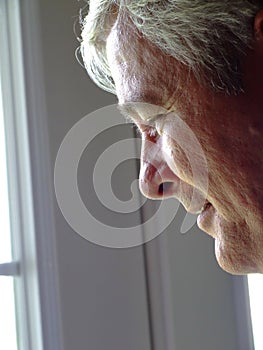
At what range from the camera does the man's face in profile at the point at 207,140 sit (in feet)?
1.90

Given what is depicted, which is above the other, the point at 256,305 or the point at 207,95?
the point at 207,95

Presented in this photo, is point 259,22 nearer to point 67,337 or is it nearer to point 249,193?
point 249,193

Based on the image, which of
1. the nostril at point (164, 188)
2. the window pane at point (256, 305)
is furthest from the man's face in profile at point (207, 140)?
the window pane at point (256, 305)

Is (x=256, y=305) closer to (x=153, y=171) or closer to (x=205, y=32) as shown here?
(x=153, y=171)

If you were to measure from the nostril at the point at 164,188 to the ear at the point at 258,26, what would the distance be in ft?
0.58

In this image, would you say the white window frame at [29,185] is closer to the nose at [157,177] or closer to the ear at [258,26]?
the nose at [157,177]

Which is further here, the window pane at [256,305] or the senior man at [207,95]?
the window pane at [256,305]

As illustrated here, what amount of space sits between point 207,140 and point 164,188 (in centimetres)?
9

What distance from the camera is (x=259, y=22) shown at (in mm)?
550

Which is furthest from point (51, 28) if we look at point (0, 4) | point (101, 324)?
point (101, 324)

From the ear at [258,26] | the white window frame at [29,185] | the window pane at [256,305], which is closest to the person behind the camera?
the ear at [258,26]

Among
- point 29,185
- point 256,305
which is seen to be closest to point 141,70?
point 29,185

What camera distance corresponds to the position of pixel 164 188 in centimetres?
66

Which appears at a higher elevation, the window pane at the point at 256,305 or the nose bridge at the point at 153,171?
the nose bridge at the point at 153,171
